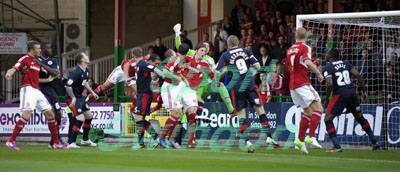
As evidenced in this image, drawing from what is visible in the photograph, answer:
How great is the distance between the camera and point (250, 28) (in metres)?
21.1

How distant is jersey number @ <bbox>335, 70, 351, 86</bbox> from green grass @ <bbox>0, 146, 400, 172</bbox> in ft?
6.05

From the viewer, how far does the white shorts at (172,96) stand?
43.4 feet

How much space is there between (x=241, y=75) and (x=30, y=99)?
3.95 meters

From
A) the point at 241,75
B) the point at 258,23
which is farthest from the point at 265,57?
the point at 241,75

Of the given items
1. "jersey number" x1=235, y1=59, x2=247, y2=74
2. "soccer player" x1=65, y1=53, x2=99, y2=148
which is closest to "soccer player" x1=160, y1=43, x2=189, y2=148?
"jersey number" x1=235, y1=59, x2=247, y2=74

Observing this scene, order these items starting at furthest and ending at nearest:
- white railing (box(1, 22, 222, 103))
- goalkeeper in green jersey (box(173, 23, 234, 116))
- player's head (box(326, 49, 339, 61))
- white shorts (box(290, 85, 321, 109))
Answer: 1. white railing (box(1, 22, 222, 103))
2. goalkeeper in green jersey (box(173, 23, 234, 116))
3. player's head (box(326, 49, 339, 61))
4. white shorts (box(290, 85, 321, 109))

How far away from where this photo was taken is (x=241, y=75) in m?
13.1

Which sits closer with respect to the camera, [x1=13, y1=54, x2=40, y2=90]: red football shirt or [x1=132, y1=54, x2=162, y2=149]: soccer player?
[x1=13, y1=54, x2=40, y2=90]: red football shirt

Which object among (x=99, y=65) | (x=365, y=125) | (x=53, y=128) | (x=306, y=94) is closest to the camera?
(x=306, y=94)

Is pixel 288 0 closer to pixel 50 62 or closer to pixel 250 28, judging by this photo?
pixel 250 28

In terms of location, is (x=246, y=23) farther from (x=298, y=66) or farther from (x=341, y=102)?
(x=298, y=66)

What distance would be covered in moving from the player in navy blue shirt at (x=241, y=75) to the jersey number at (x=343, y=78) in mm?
1678

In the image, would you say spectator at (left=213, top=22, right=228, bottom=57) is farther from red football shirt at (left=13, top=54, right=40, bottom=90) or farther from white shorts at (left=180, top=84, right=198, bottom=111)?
red football shirt at (left=13, top=54, right=40, bottom=90)

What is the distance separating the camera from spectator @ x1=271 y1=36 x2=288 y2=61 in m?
18.5
